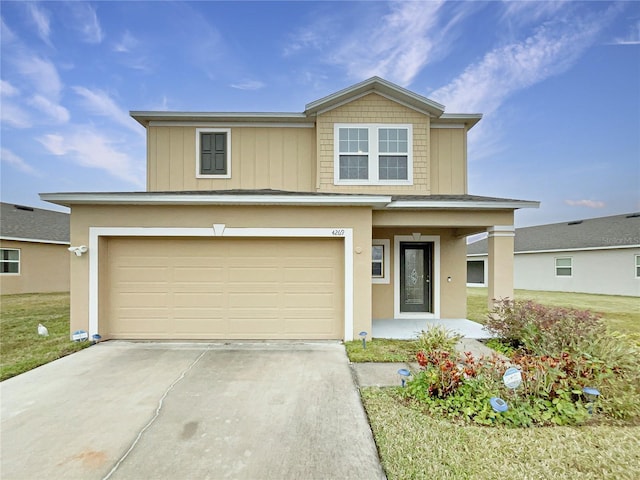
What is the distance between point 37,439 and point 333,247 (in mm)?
5211

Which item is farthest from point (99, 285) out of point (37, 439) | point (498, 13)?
point (498, 13)

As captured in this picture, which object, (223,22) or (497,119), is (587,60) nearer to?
(497,119)

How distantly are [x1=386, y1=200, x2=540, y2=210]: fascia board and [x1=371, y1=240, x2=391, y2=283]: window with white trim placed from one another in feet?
6.72

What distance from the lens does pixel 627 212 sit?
18969 mm

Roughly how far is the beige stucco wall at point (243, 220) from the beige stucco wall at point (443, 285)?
8.11 ft

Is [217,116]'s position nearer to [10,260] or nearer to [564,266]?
[10,260]

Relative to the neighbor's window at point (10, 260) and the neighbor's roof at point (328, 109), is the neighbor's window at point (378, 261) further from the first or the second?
the neighbor's window at point (10, 260)

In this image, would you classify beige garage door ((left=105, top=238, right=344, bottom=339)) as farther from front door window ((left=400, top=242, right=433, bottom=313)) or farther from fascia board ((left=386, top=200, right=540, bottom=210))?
front door window ((left=400, top=242, right=433, bottom=313))

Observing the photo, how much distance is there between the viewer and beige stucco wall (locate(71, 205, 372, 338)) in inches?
250

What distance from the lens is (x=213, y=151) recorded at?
898 cm

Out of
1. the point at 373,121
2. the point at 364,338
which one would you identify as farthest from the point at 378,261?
the point at 373,121

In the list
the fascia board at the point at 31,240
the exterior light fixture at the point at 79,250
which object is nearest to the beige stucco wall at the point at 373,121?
the exterior light fixture at the point at 79,250

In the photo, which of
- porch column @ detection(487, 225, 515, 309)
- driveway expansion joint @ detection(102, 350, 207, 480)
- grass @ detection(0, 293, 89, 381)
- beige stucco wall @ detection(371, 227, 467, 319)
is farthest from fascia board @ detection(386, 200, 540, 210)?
grass @ detection(0, 293, 89, 381)

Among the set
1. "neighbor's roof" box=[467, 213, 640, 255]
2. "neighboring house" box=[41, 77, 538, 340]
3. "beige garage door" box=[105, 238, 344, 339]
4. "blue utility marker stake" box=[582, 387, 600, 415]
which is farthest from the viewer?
"neighbor's roof" box=[467, 213, 640, 255]
